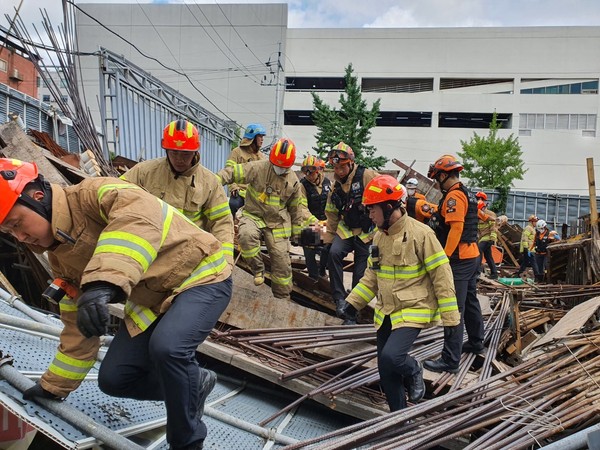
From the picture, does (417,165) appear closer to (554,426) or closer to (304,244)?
(304,244)

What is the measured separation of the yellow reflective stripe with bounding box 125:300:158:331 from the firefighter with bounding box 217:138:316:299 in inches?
117

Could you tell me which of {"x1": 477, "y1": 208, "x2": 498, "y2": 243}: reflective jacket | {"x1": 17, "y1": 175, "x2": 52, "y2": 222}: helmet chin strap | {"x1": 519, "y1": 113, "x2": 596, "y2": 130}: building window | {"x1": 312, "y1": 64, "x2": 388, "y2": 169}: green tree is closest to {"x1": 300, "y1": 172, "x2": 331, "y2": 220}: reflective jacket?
{"x1": 17, "y1": 175, "x2": 52, "y2": 222}: helmet chin strap

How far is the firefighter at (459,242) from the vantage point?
178 inches

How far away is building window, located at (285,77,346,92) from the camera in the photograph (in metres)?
40.3

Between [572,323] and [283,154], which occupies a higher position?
[283,154]

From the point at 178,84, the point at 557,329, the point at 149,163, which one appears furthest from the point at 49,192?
the point at 178,84

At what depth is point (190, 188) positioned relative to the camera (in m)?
4.08

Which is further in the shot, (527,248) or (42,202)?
(527,248)

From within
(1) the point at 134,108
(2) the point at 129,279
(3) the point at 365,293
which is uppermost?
(1) the point at 134,108

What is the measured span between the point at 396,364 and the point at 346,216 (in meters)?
2.19

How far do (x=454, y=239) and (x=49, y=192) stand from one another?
3445 millimetres

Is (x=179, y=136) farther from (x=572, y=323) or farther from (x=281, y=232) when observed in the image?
(x=572, y=323)

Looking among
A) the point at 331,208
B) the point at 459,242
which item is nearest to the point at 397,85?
the point at 331,208

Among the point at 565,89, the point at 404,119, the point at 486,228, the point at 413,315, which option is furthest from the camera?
the point at 404,119
